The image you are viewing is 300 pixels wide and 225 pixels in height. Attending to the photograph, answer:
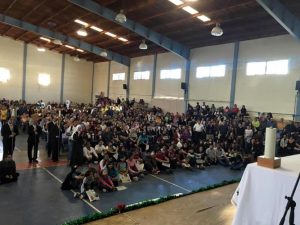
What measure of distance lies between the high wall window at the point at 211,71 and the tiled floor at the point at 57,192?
25.6ft

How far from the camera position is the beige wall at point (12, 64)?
23.7 m

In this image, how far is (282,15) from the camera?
1058 cm

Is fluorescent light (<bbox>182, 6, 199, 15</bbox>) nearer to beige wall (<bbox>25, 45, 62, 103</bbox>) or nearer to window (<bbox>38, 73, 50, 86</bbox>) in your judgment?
beige wall (<bbox>25, 45, 62, 103</bbox>)

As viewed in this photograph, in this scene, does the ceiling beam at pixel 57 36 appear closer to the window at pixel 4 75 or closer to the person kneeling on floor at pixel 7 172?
the window at pixel 4 75

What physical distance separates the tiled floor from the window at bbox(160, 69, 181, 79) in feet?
34.1

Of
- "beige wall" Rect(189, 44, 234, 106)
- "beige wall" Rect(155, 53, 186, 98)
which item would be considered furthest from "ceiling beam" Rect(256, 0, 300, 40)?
"beige wall" Rect(155, 53, 186, 98)

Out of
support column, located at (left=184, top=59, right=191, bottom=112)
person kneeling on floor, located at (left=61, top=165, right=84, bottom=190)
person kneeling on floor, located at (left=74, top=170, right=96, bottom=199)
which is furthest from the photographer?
support column, located at (left=184, top=59, right=191, bottom=112)

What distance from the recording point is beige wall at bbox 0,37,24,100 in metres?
23.7

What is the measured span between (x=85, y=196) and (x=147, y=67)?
55.2ft

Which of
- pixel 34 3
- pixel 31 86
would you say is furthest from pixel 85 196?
pixel 31 86

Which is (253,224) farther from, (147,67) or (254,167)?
(147,67)

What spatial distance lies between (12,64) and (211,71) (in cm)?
1774

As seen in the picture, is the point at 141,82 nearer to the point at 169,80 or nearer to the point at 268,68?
the point at 169,80

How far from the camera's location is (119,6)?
42.4 ft
